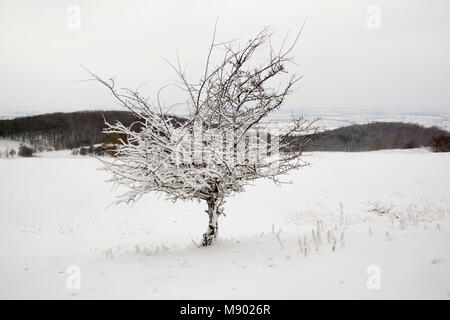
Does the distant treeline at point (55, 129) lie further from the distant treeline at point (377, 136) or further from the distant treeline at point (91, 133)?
the distant treeline at point (377, 136)

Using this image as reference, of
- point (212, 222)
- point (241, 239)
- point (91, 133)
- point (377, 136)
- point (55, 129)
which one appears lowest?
point (241, 239)

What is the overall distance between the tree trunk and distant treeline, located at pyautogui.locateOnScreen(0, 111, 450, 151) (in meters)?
86.6

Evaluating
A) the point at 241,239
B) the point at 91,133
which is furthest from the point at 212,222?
the point at 91,133

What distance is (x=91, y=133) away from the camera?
315 feet

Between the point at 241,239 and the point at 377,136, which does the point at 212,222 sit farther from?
the point at 377,136

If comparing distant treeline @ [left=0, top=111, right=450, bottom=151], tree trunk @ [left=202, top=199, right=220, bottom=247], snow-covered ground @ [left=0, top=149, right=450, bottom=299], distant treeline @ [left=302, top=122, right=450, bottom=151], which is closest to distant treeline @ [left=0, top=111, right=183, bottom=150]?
distant treeline @ [left=0, top=111, right=450, bottom=151]

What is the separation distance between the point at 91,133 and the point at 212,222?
99407 mm

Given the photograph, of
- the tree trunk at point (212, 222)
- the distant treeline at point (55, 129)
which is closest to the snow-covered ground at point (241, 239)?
the tree trunk at point (212, 222)

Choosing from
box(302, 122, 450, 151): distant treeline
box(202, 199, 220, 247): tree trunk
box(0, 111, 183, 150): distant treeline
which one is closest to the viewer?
box(202, 199, 220, 247): tree trunk

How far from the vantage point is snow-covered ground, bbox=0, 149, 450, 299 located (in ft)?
13.8

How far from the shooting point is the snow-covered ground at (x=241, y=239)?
13.8ft

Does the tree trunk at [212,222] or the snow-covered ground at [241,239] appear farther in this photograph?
the tree trunk at [212,222]

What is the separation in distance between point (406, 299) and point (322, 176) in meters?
26.9

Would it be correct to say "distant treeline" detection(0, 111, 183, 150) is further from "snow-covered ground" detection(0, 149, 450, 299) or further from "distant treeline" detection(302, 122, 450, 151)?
"distant treeline" detection(302, 122, 450, 151)
